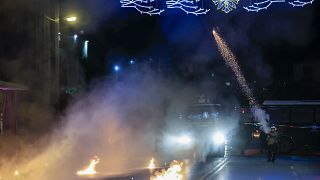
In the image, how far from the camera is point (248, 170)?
15.8 metres

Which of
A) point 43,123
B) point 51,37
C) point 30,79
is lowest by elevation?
point 43,123

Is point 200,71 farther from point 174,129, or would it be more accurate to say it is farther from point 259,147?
point 259,147

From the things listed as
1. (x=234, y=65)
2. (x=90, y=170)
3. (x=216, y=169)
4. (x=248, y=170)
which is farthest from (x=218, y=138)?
(x=234, y=65)

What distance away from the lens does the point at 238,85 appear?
3566cm

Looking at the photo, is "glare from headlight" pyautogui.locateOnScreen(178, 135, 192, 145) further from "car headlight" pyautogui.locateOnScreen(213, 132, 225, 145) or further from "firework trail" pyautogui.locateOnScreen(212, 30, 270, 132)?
"firework trail" pyautogui.locateOnScreen(212, 30, 270, 132)

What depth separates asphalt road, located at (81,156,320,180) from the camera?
13930 mm

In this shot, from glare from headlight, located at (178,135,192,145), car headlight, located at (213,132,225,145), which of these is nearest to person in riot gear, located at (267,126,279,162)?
car headlight, located at (213,132,225,145)

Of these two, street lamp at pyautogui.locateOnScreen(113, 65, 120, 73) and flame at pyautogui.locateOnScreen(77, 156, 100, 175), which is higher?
street lamp at pyautogui.locateOnScreen(113, 65, 120, 73)

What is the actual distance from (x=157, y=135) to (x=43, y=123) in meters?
7.92

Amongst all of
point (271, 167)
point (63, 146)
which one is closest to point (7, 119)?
point (63, 146)

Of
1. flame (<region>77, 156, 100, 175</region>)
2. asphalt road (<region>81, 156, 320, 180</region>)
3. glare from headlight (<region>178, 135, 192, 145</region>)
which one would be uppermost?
glare from headlight (<region>178, 135, 192, 145</region>)

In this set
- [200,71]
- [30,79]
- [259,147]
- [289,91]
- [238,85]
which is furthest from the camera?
[238,85]

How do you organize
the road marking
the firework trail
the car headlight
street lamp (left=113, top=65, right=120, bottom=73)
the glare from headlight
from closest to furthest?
the road marking, street lamp (left=113, top=65, right=120, bottom=73), the car headlight, the glare from headlight, the firework trail

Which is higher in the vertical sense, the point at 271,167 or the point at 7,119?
the point at 7,119
